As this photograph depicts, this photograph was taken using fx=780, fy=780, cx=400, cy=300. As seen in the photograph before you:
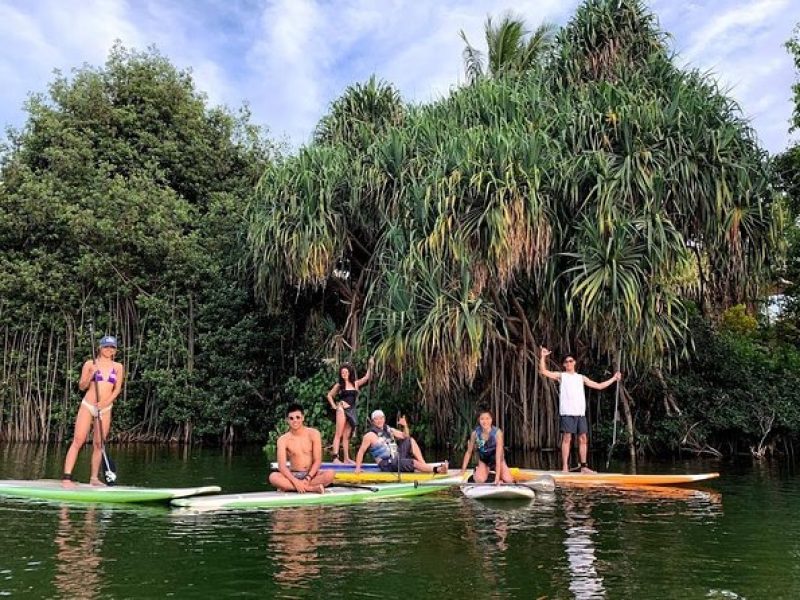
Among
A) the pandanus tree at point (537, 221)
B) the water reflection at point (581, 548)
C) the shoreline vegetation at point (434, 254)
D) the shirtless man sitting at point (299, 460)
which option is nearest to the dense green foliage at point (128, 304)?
the shoreline vegetation at point (434, 254)

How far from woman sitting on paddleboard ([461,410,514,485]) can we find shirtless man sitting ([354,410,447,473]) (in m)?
1.01

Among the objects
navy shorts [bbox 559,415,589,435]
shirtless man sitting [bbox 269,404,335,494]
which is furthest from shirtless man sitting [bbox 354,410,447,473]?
shirtless man sitting [bbox 269,404,335,494]

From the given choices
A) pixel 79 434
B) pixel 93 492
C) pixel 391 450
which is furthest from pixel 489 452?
pixel 79 434

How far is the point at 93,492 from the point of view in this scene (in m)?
6.52

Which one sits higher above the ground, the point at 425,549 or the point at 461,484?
the point at 461,484

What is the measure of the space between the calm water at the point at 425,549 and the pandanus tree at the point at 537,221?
3.46 meters

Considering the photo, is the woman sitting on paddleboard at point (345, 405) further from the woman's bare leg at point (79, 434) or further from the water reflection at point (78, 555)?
the water reflection at point (78, 555)

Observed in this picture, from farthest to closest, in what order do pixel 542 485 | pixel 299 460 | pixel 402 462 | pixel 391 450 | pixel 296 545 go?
pixel 391 450, pixel 402 462, pixel 542 485, pixel 299 460, pixel 296 545

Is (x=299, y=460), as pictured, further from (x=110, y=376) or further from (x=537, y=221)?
(x=537, y=221)

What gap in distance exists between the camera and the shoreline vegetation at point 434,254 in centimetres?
1044

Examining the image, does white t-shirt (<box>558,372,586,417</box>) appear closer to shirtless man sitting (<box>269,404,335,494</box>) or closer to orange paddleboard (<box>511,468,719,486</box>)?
orange paddleboard (<box>511,468,719,486</box>)

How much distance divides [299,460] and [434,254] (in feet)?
14.2

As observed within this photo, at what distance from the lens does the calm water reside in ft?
12.1

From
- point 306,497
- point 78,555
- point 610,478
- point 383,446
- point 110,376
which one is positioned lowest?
point 78,555
